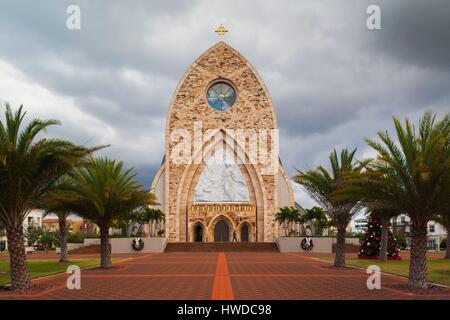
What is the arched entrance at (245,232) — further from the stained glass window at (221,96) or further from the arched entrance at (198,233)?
the stained glass window at (221,96)

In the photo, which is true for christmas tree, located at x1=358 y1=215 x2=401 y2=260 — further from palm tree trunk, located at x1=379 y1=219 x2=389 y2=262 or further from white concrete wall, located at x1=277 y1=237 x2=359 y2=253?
white concrete wall, located at x1=277 y1=237 x2=359 y2=253

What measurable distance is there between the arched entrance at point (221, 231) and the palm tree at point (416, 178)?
1568 inches

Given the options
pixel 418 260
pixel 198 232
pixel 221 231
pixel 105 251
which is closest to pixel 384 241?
pixel 418 260

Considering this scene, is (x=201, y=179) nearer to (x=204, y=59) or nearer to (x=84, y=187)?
(x=204, y=59)

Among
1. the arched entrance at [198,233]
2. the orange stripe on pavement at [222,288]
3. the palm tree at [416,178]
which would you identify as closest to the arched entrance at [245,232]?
the arched entrance at [198,233]

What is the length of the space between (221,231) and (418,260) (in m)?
41.1

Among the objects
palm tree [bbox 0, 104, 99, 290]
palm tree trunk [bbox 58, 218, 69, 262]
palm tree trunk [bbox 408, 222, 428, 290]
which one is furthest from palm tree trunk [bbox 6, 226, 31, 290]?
palm tree trunk [bbox 58, 218, 69, 262]

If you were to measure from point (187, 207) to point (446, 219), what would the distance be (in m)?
27.9

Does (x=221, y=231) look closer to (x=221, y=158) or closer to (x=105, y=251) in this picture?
(x=221, y=158)

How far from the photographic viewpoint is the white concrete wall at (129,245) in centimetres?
4559

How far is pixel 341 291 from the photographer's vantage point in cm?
1522

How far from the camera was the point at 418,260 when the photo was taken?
53.2ft

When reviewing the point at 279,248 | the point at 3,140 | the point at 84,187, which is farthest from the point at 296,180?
the point at 279,248

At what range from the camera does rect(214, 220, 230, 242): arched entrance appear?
56.3m
